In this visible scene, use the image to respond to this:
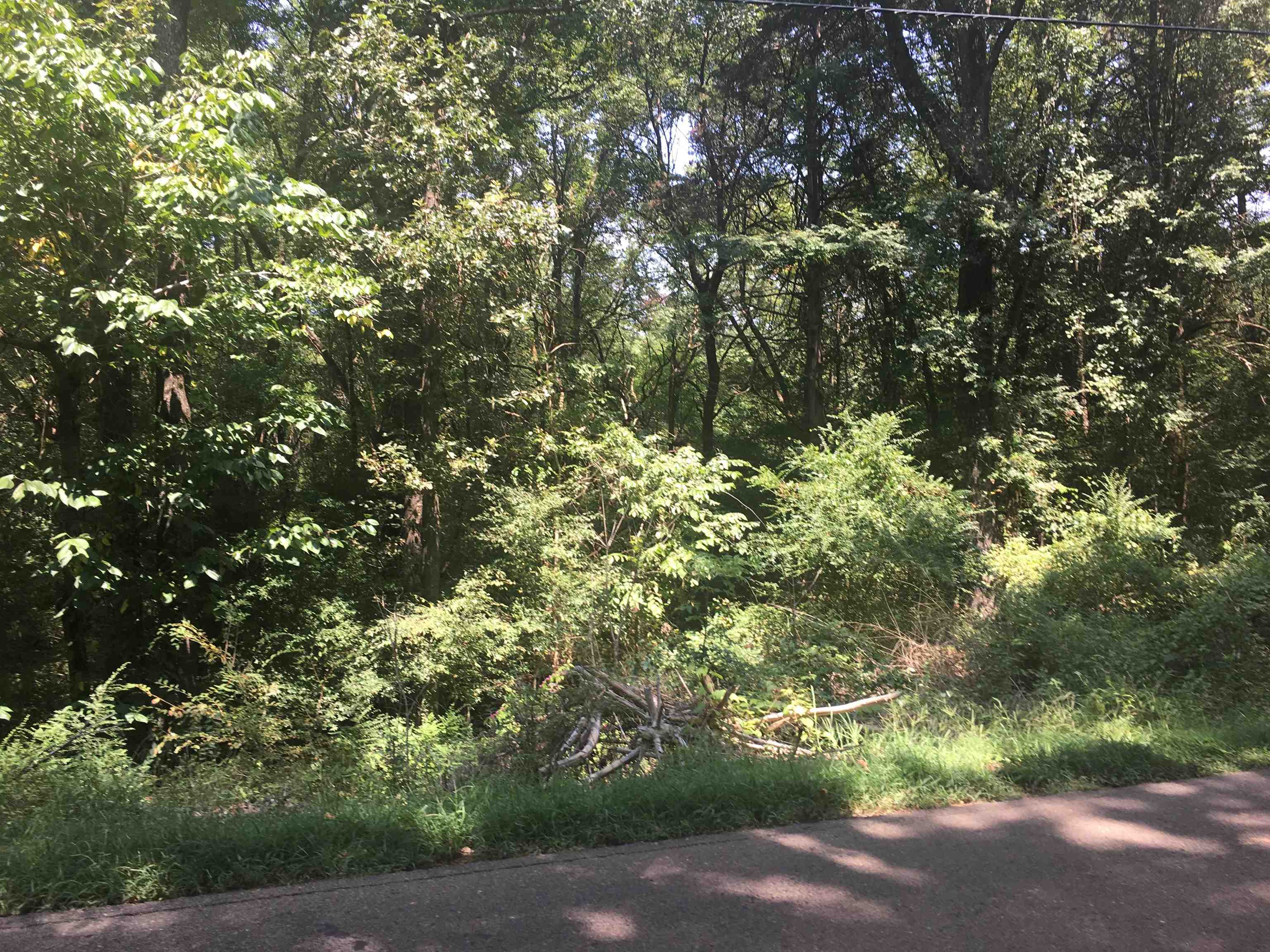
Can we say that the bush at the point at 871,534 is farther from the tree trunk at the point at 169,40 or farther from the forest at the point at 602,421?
the tree trunk at the point at 169,40

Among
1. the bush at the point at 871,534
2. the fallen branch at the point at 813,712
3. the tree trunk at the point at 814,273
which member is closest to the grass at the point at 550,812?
the fallen branch at the point at 813,712

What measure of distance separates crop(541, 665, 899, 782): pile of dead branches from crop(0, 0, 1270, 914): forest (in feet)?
0.17

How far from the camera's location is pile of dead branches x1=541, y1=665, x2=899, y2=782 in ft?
20.3

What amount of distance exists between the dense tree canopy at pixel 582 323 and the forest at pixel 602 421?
0.30 feet

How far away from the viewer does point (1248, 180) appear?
15.2 meters

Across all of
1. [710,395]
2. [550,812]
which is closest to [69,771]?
[550,812]

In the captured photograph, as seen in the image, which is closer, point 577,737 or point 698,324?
point 577,737

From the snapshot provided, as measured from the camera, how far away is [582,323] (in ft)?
64.4

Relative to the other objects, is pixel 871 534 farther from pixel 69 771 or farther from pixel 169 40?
pixel 169 40

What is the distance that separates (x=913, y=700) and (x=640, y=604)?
5.05m

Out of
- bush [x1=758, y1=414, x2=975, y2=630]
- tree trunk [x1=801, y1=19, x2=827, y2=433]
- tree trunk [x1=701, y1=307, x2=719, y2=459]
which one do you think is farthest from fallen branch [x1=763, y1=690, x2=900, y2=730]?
tree trunk [x1=701, y1=307, x2=719, y2=459]

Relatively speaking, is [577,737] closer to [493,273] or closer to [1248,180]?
[493,273]

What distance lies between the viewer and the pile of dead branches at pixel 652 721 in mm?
6195

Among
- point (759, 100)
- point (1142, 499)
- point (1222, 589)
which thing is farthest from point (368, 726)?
point (759, 100)
